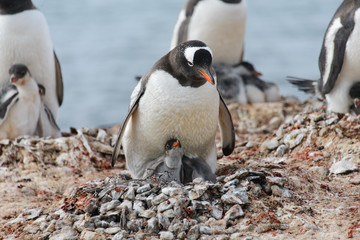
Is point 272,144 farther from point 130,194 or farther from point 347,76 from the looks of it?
point 130,194

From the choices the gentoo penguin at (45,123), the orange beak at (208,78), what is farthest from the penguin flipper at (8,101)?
the orange beak at (208,78)

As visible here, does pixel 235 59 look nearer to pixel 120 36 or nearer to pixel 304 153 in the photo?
pixel 304 153

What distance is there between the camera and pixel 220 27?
8.54 meters

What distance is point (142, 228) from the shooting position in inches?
149

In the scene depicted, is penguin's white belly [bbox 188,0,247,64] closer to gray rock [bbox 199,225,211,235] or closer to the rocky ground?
the rocky ground

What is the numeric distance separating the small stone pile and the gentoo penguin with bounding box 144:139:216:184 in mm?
196

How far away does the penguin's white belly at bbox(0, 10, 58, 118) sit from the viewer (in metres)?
6.50

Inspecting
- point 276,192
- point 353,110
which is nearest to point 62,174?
point 276,192

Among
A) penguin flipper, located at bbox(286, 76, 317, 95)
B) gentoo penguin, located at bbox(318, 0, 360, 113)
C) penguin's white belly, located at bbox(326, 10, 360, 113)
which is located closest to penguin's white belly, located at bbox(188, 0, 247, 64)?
penguin flipper, located at bbox(286, 76, 317, 95)

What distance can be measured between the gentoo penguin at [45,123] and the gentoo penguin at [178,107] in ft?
7.33

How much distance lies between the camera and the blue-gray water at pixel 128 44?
1823 cm

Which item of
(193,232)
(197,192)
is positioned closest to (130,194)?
(197,192)

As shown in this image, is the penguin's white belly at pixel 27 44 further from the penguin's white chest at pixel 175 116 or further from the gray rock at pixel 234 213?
the gray rock at pixel 234 213

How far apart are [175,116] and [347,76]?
2.41m
